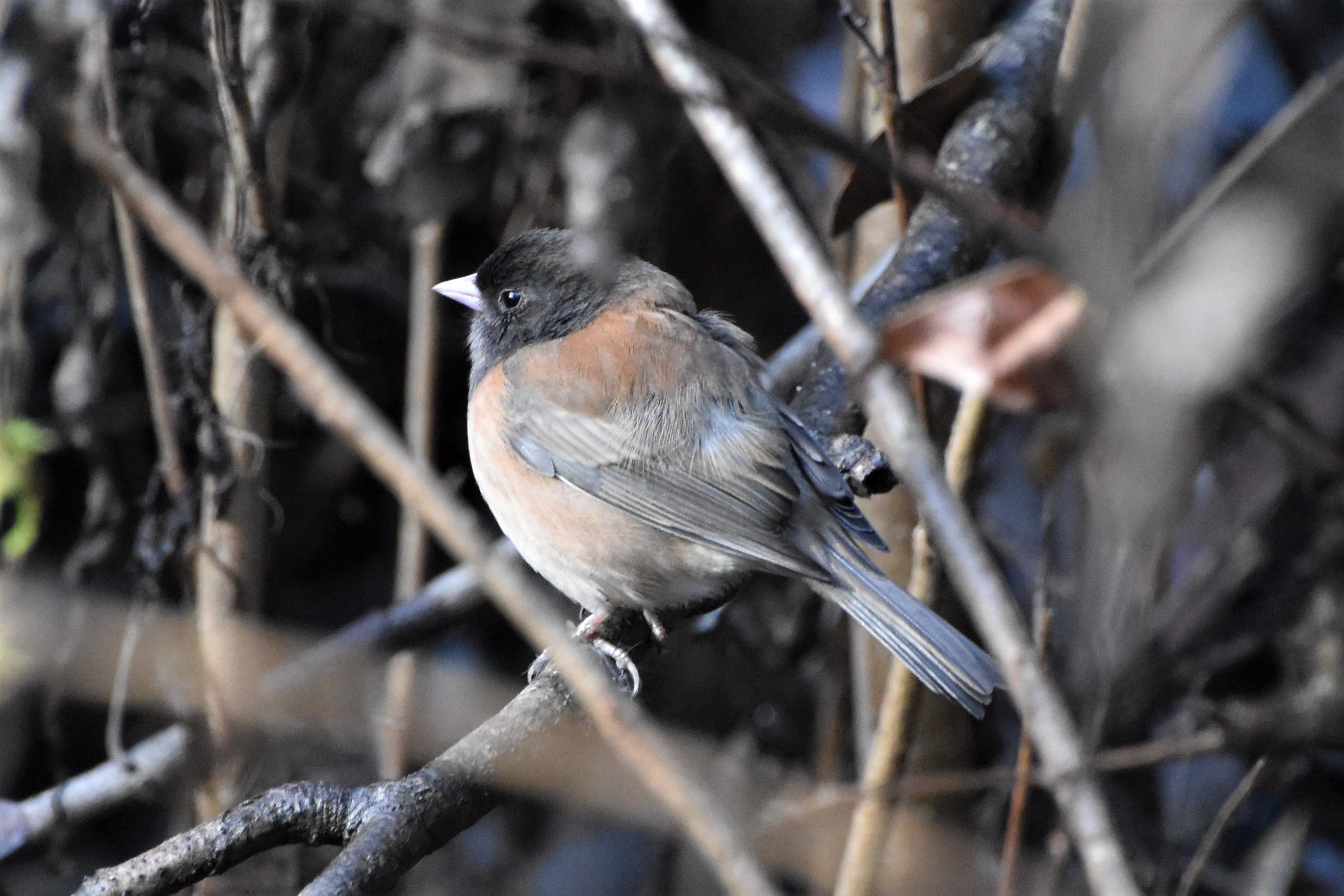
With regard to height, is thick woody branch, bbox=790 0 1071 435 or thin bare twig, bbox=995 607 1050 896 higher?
thick woody branch, bbox=790 0 1071 435

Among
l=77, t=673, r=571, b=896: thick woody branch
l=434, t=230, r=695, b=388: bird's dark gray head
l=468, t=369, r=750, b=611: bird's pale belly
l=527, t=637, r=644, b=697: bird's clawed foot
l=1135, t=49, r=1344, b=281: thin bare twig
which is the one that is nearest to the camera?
l=77, t=673, r=571, b=896: thick woody branch

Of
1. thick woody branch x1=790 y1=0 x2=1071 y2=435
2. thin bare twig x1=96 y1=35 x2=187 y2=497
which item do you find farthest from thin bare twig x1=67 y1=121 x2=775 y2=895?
thin bare twig x1=96 y1=35 x2=187 y2=497

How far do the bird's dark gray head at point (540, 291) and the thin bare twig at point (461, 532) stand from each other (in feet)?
6.94

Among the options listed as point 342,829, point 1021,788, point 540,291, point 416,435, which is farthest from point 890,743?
point 416,435

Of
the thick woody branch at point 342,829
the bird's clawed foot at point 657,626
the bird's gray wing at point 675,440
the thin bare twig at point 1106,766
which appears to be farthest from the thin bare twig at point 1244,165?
the thick woody branch at point 342,829

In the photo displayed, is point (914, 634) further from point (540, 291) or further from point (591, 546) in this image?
point (540, 291)

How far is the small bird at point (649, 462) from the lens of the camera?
265 centimetres

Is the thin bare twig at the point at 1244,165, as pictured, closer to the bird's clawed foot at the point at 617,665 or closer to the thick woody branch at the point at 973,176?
the thick woody branch at the point at 973,176

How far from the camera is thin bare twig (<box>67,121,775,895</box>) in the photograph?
0.92 m

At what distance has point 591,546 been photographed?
283cm

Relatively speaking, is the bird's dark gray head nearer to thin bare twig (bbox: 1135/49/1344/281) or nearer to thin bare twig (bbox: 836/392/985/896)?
thin bare twig (bbox: 836/392/985/896)

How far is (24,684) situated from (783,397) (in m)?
2.23

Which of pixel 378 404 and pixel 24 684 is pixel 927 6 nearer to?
pixel 378 404

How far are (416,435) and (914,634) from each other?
1.89 metres
